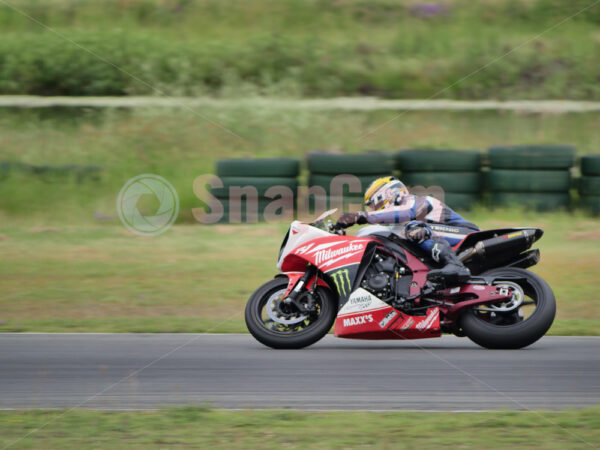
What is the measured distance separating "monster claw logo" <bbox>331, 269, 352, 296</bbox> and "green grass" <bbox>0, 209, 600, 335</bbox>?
1.78 meters

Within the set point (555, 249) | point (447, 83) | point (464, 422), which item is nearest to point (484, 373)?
point (464, 422)

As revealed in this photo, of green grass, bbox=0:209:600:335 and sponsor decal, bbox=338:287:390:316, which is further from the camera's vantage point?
green grass, bbox=0:209:600:335

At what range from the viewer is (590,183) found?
13.8 m

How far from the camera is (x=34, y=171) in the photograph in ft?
54.6

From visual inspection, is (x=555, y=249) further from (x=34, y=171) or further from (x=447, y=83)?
(x=447, y=83)

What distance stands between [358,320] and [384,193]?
1.10m

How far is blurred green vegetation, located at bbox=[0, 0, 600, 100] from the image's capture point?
81.5 ft

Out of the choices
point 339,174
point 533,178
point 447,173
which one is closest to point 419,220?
point 339,174

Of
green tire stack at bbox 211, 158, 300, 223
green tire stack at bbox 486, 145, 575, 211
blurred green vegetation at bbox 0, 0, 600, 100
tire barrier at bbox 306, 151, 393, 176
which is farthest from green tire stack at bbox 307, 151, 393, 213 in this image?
blurred green vegetation at bbox 0, 0, 600, 100

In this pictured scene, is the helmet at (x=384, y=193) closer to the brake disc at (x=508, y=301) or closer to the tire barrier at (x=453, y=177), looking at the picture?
the brake disc at (x=508, y=301)

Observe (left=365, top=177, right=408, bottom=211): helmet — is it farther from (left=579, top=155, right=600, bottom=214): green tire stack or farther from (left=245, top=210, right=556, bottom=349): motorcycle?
(left=579, top=155, right=600, bottom=214): green tire stack

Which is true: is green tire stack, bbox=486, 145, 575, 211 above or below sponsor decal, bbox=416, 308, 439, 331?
above

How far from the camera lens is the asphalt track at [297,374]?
5.17 metres

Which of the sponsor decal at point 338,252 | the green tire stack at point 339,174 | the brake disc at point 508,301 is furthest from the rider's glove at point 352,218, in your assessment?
the green tire stack at point 339,174
